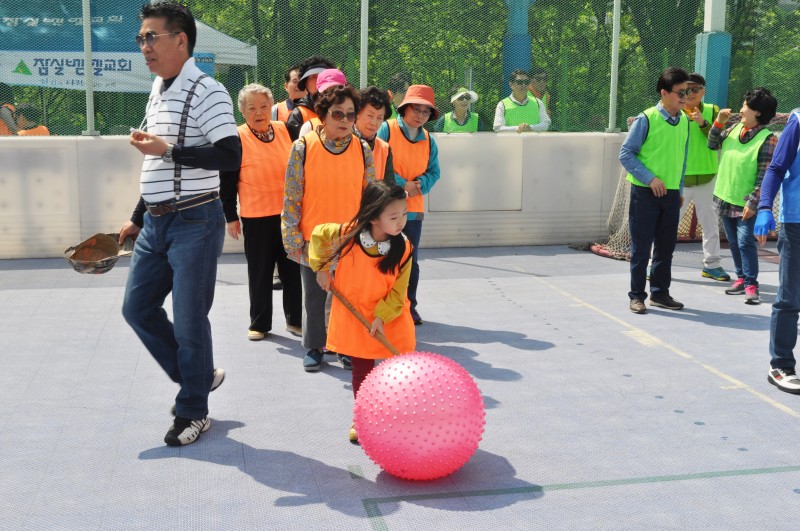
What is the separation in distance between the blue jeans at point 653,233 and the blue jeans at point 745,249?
2.64ft

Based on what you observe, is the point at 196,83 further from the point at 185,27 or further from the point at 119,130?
the point at 119,130

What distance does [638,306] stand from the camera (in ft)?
25.8

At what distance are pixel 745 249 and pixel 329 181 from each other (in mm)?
4413

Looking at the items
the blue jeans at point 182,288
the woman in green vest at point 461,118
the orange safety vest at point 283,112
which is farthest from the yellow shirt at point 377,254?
the woman in green vest at point 461,118

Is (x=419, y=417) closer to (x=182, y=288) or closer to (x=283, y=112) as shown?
(x=182, y=288)

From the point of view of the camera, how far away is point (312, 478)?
14.5 feet

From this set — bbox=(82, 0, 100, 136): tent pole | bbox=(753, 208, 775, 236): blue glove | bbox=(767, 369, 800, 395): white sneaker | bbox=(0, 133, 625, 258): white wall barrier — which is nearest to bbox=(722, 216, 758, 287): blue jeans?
bbox=(753, 208, 775, 236): blue glove

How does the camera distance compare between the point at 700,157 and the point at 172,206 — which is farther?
the point at 700,157

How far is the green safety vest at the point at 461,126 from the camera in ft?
36.0

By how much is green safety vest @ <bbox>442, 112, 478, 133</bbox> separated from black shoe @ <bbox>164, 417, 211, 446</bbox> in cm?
669

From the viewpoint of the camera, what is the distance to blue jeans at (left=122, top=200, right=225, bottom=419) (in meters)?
4.64

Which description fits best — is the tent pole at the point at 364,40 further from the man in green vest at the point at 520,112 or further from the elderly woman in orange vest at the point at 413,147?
the elderly woman in orange vest at the point at 413,147

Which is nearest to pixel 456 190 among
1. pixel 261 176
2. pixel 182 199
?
pixel 261 176

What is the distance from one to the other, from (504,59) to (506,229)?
1.96 meters
